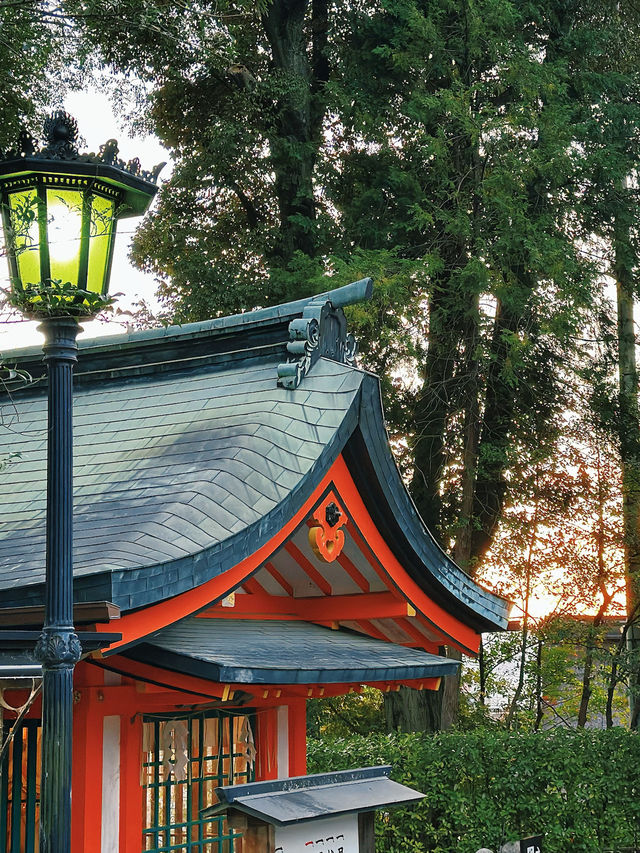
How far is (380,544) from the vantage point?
6.42 metres

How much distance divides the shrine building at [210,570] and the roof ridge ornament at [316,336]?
14 mm

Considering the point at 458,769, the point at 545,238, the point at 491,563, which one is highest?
the point at 545,238

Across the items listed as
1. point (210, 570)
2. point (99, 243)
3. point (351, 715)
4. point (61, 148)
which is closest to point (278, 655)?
point (210, 570)

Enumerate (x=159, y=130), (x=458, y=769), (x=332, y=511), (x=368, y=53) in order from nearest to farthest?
(x=332, y=511) → (x=458, y=769) → (x=368, y=53) → (x=159, y=130)

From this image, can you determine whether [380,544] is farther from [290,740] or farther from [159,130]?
[159,130]

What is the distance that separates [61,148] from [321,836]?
124 inches

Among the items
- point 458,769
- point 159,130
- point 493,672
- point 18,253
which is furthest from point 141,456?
point 159,130

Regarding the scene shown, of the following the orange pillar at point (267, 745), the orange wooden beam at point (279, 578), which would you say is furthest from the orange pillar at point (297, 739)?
the orange wooden beam at point (279, 578)

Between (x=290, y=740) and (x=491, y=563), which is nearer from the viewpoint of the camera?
(x=290, y=740)

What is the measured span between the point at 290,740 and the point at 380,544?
1466mm

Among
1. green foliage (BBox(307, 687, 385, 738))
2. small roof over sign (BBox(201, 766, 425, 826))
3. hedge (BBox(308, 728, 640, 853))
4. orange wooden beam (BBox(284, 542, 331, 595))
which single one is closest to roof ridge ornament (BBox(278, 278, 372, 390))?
orange wooden beam (BBox(284, 542, 331, 595))

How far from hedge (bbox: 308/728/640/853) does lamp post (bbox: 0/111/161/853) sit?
22.5ft

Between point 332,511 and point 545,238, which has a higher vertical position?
point 545,238

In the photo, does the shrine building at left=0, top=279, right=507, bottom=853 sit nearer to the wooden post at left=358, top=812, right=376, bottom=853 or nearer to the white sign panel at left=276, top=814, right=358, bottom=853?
the white sign panel at left=276, top=814, right=358, bottom=853
